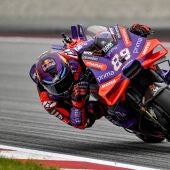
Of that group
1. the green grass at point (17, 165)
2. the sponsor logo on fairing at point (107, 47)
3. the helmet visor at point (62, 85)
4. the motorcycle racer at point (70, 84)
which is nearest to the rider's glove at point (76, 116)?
the motorcycle racer at point (70, 84)

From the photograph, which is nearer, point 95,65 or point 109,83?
point 109,83

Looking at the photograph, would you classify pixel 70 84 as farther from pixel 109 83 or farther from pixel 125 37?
pixel 125 37

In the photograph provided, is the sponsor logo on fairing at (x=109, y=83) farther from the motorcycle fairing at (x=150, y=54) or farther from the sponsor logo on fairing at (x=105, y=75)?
the motorcycle fairing at (x=150, y=54)

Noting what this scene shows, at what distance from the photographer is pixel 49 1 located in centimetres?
2433

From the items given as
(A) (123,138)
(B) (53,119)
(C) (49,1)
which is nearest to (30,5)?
(C) (49,1)

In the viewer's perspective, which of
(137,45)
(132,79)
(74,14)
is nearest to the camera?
(132,79)

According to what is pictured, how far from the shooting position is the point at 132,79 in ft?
25.2

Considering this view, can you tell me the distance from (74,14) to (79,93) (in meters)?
15.9

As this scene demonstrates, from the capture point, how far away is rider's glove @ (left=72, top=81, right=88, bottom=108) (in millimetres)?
8055

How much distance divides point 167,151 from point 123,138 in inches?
53.4

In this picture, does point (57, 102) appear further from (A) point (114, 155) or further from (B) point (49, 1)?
(B) point (49, 1)

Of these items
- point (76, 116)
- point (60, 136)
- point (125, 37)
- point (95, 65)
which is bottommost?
point (60, 136)

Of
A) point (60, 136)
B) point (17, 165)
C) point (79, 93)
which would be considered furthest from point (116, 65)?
point (60, 136)

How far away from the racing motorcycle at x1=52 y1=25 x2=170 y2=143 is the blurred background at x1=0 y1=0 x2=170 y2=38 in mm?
12708
